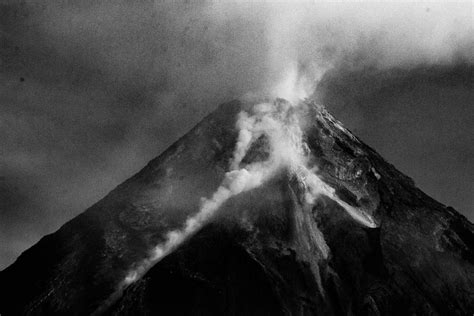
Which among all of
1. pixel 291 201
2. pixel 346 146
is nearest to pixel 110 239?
pixel 291 201

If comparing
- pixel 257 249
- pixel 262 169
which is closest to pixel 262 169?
pixel 262 169

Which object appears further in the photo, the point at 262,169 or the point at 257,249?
the point at 262,169

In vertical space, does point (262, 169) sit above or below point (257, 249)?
above

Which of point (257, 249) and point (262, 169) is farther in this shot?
point (262, 169)

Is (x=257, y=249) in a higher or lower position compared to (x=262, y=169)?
lower

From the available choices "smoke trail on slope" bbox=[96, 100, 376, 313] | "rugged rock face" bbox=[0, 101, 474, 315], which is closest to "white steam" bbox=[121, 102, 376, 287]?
"smoke trail on slope" bbox=[96, 100, 376, 313]

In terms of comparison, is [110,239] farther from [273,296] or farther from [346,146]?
[346,146]

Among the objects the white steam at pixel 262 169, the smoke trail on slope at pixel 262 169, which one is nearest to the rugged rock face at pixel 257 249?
the smoke trail on slope at pixel 262 169

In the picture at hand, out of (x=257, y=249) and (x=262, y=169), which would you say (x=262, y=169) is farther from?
(x=257, y=249)
